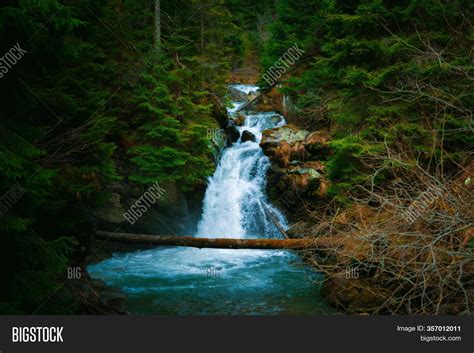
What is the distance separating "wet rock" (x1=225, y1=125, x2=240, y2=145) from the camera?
1905cm

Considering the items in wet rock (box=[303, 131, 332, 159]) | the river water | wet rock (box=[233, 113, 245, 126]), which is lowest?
the river water

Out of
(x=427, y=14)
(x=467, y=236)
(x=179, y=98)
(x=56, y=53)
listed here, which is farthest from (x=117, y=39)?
(x=467, y=236)

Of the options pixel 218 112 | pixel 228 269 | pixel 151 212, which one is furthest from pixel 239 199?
pixel 228 269

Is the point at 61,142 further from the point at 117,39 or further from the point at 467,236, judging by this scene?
the point at 117,39

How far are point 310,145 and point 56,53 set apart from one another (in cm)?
1252

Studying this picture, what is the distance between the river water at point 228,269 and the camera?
28.3ft

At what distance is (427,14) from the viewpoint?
1016cm

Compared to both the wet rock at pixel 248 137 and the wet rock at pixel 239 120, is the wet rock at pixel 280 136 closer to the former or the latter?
the wet rock at pixel 248 137

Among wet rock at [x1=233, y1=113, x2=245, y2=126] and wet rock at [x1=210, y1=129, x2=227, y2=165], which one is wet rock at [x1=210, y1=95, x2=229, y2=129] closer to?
wet rock at [x1=210, y1=129, x2=227, y2=165]

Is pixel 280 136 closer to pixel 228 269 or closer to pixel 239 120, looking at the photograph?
pixel 239 120

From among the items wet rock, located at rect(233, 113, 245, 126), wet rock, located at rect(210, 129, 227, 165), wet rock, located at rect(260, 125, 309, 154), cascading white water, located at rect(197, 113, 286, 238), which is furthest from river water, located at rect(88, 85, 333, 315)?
wet rock, located at rect(233, 113, 245, 126)

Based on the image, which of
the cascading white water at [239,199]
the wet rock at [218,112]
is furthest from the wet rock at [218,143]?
the wet rock at [218,112]

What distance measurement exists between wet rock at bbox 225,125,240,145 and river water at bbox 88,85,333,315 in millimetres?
451

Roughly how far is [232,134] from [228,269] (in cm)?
955
